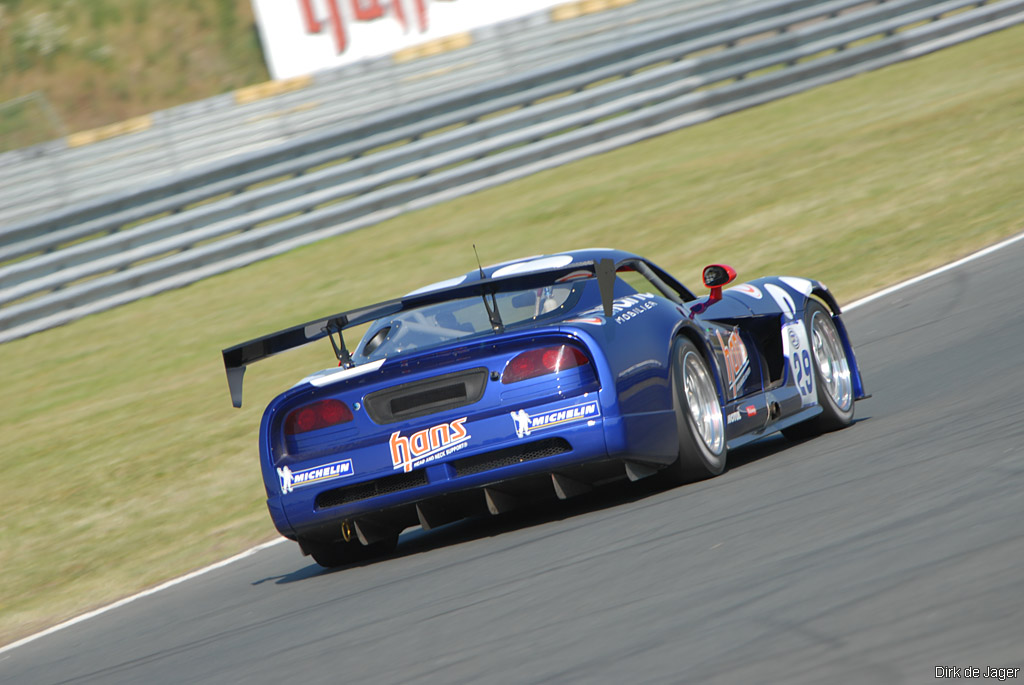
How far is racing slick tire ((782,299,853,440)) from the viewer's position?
7.28 metres

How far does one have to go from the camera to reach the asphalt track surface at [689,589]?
368cm

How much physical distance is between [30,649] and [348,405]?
1.63 meters

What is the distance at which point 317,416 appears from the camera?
236 inches

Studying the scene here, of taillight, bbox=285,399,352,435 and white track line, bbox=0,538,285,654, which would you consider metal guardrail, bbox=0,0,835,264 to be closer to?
white track line, bbox=0,538,285,654

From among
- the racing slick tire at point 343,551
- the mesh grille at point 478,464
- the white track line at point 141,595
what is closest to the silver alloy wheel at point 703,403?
the mesh grille at point 478,464

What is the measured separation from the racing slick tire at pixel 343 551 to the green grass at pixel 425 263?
3.06 ft

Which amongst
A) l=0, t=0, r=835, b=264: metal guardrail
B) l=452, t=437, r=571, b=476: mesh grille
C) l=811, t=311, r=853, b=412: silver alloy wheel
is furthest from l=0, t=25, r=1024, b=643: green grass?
l=811, t=311, r=853, b=412: silver alloy wheel

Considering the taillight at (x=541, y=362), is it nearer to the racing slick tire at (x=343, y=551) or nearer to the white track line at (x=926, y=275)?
the racing slick tire at (x=343, y=551)

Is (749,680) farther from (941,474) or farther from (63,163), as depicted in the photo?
(63,163)

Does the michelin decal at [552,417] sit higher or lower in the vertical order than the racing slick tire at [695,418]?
higher

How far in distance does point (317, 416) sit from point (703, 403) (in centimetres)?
167

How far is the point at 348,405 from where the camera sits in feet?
19.4

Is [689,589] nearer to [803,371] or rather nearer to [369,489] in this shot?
[369,489]

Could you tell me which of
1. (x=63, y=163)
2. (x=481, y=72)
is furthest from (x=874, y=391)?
(x=481, y=72)
